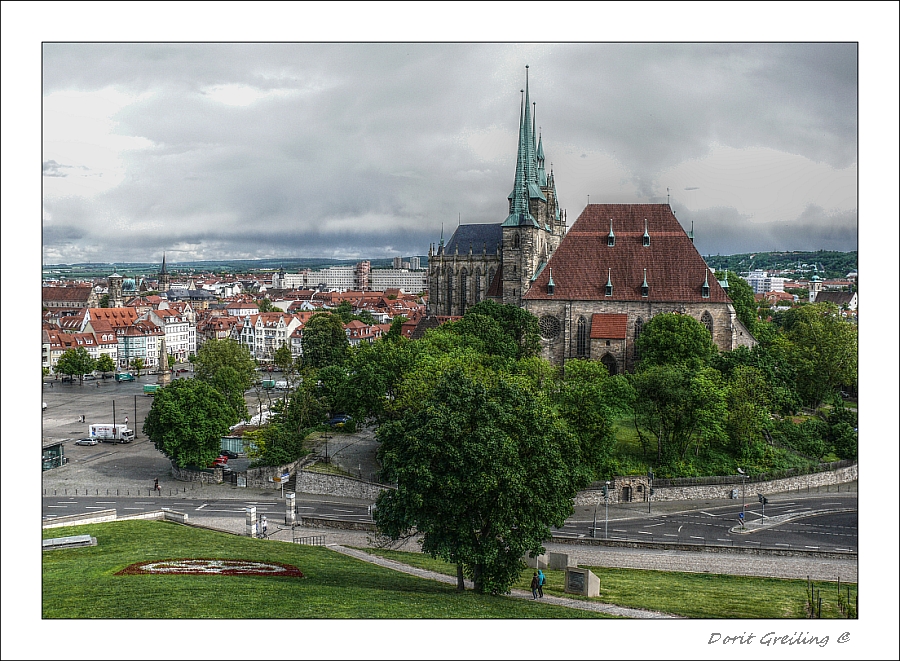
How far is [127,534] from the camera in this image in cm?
3344

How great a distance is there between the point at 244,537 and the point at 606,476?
20045mm

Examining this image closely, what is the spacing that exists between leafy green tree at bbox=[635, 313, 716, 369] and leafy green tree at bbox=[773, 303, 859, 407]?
5496 millimetres

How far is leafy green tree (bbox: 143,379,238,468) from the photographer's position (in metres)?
50.8

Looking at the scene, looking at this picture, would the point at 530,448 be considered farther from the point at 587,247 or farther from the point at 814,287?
the point at 814,287

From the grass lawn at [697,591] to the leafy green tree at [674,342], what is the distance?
28.6m

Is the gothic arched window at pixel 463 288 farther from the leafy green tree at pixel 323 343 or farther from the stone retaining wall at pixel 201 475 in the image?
the stone retaining wall at pixel 201 475

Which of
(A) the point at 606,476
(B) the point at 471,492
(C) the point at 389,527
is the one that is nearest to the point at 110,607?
(C) the point at 389,527

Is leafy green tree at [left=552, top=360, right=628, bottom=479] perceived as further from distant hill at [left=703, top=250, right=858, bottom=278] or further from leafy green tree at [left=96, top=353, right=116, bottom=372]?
leafy green tree at [left=96, top=353, right=116, bottom=372]

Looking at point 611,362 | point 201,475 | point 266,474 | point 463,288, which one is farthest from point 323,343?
point 266,474

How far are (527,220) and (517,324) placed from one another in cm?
1484

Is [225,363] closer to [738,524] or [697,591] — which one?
[738,524]

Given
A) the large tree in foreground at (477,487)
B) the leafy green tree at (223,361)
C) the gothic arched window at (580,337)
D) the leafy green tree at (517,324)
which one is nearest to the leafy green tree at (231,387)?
the leafy green tree at (223,361)

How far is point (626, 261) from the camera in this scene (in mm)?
70312

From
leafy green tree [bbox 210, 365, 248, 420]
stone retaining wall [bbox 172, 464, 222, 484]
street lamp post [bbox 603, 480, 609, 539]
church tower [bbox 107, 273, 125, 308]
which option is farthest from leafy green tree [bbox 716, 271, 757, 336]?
church tower [bbox 107, 273, 125, 308]
